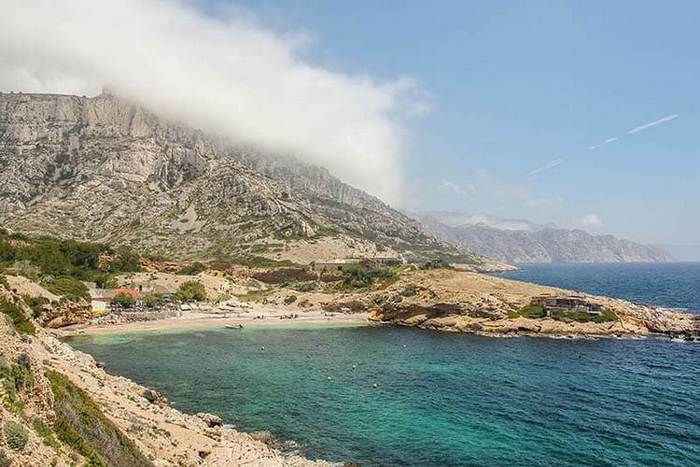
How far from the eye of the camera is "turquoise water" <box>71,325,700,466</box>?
126ft

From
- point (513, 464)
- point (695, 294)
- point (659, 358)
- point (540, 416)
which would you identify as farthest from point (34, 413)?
point (695, 294)

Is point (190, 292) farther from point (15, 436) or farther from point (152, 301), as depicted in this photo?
point (15, 436)

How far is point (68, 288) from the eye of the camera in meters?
109

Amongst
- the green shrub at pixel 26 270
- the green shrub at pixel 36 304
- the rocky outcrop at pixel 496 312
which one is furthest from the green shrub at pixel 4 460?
the green shrub at pixel 26 270

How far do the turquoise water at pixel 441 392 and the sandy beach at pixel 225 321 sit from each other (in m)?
9.07

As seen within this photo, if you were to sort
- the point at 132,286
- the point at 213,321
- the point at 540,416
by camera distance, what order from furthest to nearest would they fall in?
the point at 132,286 → the point at 213,321 → the point at 540,416

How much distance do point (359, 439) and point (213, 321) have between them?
77.0 meters

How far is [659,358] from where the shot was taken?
241 ft

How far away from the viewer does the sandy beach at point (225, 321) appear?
313 feet

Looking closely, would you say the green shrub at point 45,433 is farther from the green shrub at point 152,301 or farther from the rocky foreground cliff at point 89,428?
the green shrub at point 152,301

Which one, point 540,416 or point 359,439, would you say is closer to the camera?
point 359,439

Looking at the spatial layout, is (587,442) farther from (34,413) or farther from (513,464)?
(34,413)

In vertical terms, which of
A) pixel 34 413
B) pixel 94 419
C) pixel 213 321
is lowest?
pixel 213 321

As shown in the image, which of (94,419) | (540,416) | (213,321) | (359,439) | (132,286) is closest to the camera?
(94,419)
